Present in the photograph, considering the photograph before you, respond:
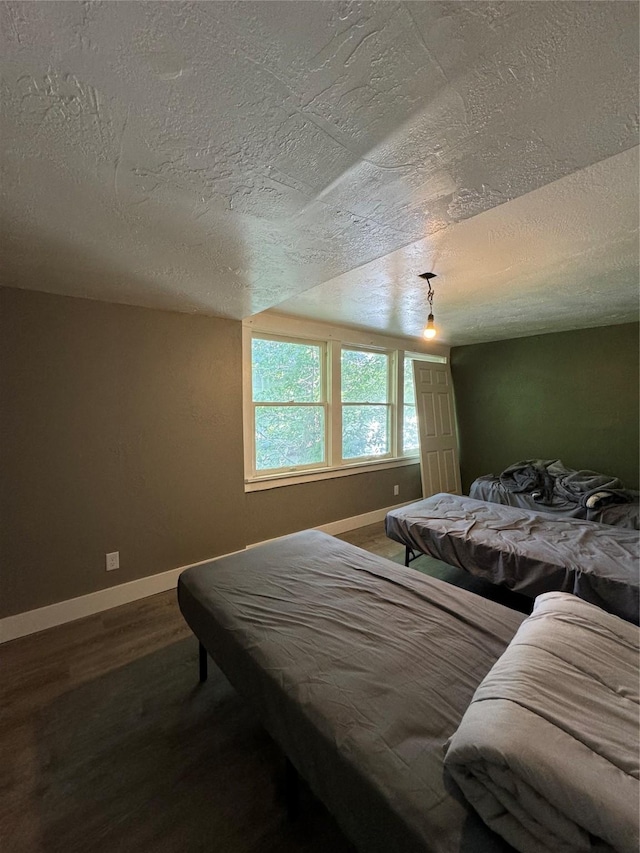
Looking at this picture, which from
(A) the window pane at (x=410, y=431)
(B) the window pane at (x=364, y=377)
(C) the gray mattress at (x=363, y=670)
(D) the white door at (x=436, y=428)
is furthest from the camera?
(A) the window pane at (x=410, y=431)

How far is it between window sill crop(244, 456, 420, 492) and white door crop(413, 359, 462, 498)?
0.30 meters

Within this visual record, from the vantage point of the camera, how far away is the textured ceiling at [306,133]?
2.35 ft

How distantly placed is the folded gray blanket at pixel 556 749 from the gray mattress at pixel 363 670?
0.09 metres

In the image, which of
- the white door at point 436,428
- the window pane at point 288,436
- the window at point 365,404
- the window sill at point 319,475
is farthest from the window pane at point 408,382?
the window pane at point 288,436

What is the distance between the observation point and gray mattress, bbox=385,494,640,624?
1.99 meters

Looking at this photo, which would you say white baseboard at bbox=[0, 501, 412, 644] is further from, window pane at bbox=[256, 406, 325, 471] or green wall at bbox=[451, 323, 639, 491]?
green wall at bbox=[451, 323, 639, 491]

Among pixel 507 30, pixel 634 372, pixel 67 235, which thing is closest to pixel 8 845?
pixel 67 235

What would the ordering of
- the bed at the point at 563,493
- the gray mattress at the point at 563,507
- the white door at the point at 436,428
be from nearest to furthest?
the gray mattress at the point at 563,507
the bed at the point at 563,493
the white door at the point at 436,428

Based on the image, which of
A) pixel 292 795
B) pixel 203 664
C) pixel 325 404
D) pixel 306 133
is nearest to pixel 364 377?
pixel 325 404

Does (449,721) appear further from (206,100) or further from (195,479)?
(195,479)

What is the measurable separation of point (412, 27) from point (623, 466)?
4772 millimetres

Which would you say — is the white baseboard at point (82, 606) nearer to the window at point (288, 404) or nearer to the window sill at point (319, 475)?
the window sill at point (319, 475)

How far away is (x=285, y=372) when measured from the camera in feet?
12.0

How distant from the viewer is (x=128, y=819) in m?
1.23
